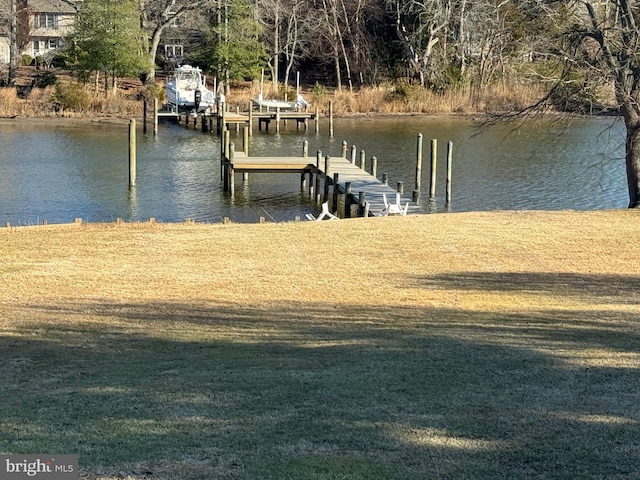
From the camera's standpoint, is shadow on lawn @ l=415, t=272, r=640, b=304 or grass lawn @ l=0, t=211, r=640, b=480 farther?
shadow on lawn @ l=415, t=272, r=640, b=304

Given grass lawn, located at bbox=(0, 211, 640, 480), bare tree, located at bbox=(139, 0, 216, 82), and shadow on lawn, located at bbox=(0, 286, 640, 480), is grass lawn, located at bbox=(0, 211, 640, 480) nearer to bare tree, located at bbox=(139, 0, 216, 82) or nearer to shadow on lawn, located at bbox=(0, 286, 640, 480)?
shadow on lawn, located at bbox=(0, 286, 640, 480)

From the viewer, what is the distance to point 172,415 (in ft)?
24.0

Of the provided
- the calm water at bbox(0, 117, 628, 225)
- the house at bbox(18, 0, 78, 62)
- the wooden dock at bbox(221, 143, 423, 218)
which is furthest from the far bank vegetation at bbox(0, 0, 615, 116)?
the wooden dock at bbox(221, 143, 423, 218)

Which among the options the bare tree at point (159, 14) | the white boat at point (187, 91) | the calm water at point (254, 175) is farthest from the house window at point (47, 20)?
the calm water at point (254, 175)

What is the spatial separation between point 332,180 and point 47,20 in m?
57.7

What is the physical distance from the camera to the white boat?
57031mm

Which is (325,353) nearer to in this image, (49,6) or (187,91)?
(187,91)

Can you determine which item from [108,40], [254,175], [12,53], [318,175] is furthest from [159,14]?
[318,175]

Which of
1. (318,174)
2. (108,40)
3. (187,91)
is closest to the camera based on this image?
(318,174)

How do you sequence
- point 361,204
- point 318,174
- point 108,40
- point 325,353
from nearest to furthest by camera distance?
point 325,353 < point 361,204 < point 318,174 < point 108,40

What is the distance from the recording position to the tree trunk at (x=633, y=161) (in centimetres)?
2398

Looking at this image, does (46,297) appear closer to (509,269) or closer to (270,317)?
(270,317)

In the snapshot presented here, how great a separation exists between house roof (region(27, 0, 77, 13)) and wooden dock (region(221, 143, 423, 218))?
49.7 m

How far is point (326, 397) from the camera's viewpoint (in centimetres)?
787
